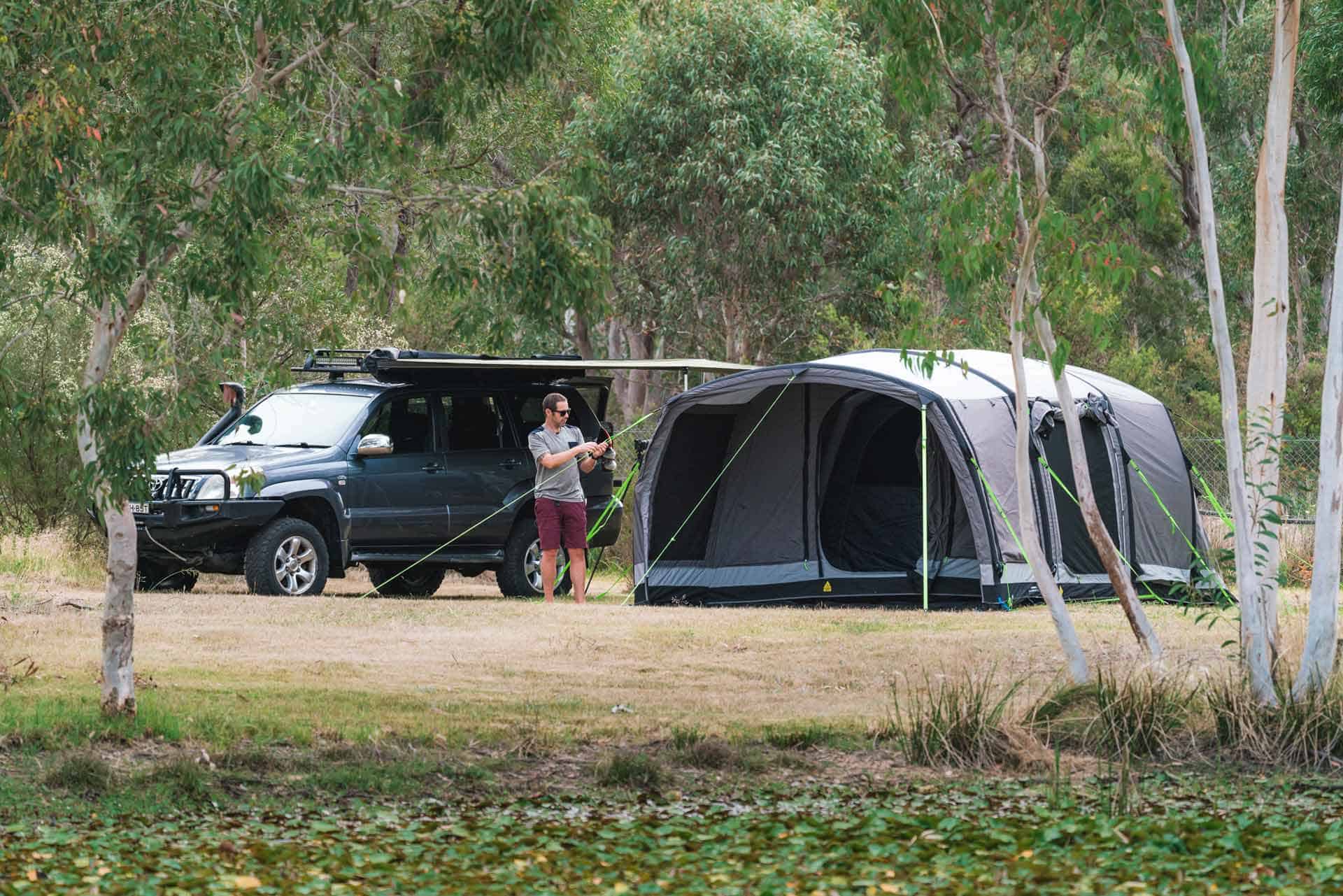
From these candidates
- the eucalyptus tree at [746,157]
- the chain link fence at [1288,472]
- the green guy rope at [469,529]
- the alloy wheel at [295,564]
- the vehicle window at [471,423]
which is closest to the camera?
the alloy wheel at [295,564]

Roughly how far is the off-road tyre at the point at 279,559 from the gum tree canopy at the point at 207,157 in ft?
17.7

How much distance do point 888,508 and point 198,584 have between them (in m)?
6.01

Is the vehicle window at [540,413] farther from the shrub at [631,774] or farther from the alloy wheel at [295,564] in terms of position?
the shrub at [631,774]

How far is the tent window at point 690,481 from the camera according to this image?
15.7 metres

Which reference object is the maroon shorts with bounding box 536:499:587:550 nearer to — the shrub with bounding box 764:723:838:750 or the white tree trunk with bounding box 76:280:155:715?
the shrub with bounding box 764:723:838:750

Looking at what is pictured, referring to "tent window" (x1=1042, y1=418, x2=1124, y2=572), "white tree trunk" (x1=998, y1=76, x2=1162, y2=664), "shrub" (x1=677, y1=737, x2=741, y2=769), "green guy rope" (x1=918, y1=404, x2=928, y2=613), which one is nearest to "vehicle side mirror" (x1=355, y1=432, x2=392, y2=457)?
"green guy rope" (x1=918, y1=404, x2=928, y2=613)

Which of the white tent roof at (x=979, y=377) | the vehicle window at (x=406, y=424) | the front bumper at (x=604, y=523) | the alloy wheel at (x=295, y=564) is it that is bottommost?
the alloy wheel at (x=295, y=564)

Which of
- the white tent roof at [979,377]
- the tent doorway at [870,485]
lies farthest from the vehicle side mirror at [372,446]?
the tent doorway at [870,485]

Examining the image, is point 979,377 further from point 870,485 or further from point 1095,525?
point 1095,525

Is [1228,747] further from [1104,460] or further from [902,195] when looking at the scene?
[902,195]

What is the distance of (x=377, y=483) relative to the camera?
14.7 metres

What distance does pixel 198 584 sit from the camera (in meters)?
16.0

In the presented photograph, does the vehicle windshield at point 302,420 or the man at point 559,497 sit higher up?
the vehicle windshield at point 302,420

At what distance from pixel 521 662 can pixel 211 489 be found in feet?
13.9
